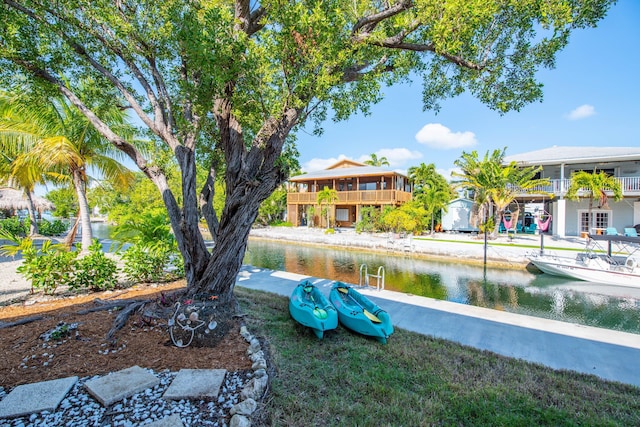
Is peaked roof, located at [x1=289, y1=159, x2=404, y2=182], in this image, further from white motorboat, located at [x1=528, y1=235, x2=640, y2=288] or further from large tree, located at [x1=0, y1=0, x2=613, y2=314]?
large tree, located at [x1=0, y1=0, x2=613, y2=314]

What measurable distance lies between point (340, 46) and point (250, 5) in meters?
2.06

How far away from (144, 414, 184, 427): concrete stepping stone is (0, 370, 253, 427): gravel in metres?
0.05

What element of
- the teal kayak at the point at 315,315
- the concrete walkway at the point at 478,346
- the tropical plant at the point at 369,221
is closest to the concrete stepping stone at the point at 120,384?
the concrete walkway at the point at 478,346

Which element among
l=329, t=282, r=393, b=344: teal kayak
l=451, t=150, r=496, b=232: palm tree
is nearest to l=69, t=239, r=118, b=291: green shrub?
l=329, t=282, r=393, b=344: teal kayak

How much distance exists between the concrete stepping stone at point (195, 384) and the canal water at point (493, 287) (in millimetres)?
7557

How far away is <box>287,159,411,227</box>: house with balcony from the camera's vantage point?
23.3 metres

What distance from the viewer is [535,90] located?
15.5ft

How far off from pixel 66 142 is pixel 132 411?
31.2ft

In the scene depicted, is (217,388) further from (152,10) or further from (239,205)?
(152,10)

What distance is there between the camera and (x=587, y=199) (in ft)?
60.7

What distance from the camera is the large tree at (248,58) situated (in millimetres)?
3758

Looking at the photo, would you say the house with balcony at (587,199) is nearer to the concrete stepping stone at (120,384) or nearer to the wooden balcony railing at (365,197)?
the wooden balcony railing at (365,197)

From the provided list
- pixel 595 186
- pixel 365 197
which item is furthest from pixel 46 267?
pixel 595 186

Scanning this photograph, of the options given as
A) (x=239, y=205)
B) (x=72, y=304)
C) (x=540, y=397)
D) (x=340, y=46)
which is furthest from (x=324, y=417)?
(x=72, y=304)
